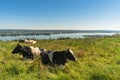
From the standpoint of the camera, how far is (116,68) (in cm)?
1070

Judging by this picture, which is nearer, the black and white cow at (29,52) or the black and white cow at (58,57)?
the black and white cow at (58,57)

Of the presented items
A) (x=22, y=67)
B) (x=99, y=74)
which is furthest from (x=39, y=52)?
(x=99, y=74)

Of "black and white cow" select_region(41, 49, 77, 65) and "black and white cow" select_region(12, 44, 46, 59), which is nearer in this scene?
"black and white cow" select_region(41, 49, 77, 65)

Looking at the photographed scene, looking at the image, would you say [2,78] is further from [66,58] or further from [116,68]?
[116,68]

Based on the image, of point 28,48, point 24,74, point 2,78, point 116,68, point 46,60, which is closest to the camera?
point 2,78

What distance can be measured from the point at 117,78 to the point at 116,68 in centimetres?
172

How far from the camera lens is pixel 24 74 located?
954cm

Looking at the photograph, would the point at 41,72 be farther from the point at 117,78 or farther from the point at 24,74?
the point at 117,78

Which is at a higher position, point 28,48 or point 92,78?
point 28,48

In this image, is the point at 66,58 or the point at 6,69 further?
the point at 66,58

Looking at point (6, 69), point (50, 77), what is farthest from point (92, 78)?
point (6, 69)

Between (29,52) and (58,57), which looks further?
(29,52)

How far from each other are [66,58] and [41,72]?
2235 mm

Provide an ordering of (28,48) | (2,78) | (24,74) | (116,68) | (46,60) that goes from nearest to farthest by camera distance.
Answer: (2,78)
(24,74)
(116,68)
(46,60)
(28,48)
